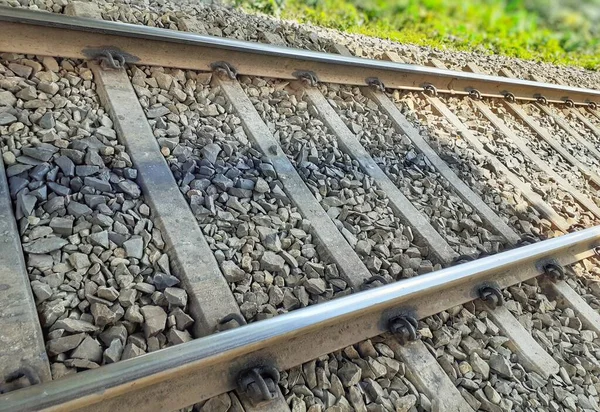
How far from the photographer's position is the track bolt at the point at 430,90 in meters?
4.41

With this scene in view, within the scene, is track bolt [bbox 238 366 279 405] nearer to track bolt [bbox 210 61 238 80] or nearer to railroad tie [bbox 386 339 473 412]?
railroad tie [bbox 386 339 473 412]

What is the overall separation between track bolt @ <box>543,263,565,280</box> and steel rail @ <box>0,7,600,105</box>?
6.19 ft

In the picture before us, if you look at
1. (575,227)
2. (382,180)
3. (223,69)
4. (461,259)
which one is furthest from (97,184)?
(575,227)

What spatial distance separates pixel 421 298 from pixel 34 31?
248 cm

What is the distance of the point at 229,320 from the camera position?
2025 millimetres

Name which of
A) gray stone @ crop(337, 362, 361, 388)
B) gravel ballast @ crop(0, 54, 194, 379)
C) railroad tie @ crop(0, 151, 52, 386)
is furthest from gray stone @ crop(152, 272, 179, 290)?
gray stone @ crop(337, 362, 361, 388)

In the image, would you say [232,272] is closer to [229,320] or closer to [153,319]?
[229,320]

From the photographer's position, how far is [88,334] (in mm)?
1876

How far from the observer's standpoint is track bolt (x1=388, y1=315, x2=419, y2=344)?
7.54 feet

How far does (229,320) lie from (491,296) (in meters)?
1.47

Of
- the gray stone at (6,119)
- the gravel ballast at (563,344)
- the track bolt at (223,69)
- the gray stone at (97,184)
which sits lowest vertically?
the gravel ballast at (563,344)

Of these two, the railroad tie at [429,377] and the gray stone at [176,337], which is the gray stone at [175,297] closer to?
the gray stone at [176,337]

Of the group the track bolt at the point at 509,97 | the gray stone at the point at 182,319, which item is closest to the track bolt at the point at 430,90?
the track bolt at the point at 509,97

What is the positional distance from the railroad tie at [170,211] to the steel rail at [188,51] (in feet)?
0.63
